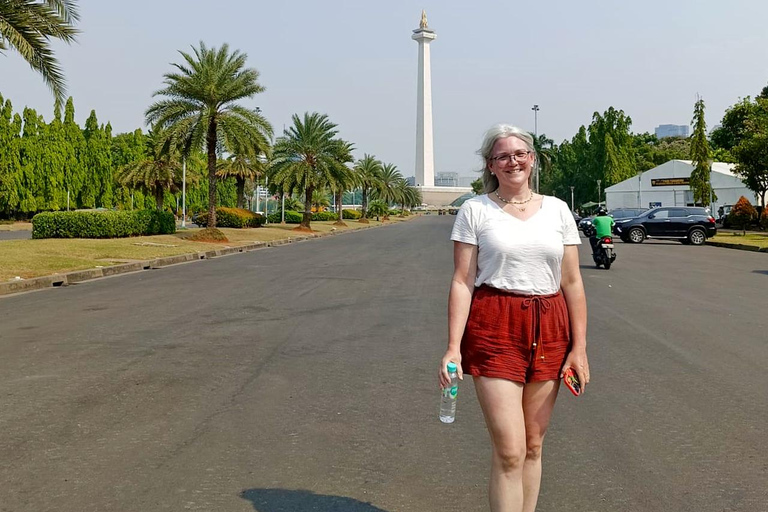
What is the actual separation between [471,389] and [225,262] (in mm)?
18111

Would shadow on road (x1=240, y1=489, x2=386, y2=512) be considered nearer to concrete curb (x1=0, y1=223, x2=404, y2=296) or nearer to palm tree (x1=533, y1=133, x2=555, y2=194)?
concrete curb (x1=0, y1=223, x2=404, y2=296)

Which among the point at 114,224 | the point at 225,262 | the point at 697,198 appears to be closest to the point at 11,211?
the point at 114,224

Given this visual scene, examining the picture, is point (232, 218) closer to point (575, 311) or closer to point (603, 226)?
point (603, 226)

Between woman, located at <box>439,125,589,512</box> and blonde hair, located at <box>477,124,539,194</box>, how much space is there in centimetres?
3

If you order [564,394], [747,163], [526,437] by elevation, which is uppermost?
[747,163]

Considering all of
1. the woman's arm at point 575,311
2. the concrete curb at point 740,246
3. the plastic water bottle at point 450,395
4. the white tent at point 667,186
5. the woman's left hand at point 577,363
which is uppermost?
the white tent at point 667,186

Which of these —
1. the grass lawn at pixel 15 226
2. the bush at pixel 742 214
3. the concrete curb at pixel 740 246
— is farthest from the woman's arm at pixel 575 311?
the grass lawn at pixel 15 226

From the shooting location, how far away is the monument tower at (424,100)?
132625 millimetres

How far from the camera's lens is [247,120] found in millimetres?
37219

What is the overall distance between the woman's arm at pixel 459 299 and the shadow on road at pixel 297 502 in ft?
3.51

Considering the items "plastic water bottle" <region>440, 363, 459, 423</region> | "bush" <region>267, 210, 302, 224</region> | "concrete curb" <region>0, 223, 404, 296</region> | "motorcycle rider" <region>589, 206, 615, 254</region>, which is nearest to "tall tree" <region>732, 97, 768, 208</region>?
"motorcycle rider" <region>589, 206, 615, 254</region>

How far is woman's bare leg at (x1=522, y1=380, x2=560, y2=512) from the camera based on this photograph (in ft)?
10.9

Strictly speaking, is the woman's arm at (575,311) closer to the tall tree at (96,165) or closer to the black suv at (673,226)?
the black suv at (673,226)

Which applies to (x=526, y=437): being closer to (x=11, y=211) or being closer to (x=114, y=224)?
(x=114, y=224)
